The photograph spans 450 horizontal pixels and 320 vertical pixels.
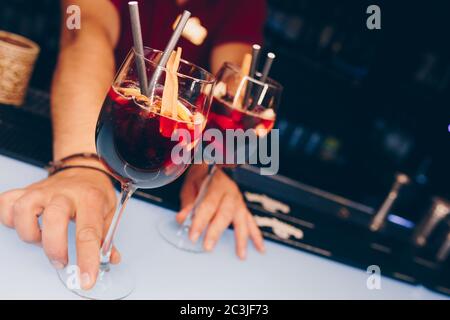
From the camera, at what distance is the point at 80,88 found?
104cm

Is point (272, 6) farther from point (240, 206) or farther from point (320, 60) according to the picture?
point (240, 206)

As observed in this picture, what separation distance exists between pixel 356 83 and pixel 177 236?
2413mm

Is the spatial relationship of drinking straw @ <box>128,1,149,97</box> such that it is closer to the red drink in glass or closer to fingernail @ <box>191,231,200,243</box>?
the red drink in glass

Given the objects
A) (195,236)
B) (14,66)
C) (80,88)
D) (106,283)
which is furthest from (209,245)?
(14,66)

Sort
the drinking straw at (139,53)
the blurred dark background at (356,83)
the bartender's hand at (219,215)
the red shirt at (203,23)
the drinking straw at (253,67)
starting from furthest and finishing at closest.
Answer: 1. the blurred dark background at (356,83)
2. the red shirt at (203,23)
3. the bartender's hand at (219,215)
4. the drinking straw at (253,67)
5. the drinking straw at (139,53)

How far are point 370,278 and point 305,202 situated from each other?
38cm

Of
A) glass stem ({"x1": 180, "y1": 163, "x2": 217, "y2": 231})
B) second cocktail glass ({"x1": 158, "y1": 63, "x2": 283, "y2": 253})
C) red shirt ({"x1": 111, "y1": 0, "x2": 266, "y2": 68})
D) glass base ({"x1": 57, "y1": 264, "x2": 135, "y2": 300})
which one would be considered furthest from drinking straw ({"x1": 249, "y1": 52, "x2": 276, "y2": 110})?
red shirt ({"x1": 111, "y1": 0, "x2": 266, "y2": 68})

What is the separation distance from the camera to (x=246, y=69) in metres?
0.92

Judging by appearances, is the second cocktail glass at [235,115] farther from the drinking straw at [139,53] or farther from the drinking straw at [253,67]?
the drinking straw at [139,53]

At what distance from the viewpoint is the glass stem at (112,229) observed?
67cm

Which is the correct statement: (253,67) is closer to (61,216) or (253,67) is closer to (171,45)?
(171,45)

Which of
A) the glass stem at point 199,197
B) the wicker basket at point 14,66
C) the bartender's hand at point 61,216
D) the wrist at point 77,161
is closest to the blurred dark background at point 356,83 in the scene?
the wicker basket at point 14,66

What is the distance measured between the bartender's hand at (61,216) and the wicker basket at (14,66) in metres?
0.38
